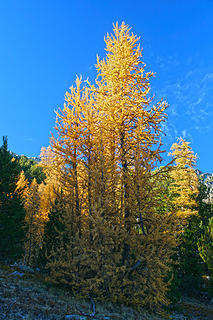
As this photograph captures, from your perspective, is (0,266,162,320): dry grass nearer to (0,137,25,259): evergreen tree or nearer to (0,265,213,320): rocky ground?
(0,265,213,320): rocky ground

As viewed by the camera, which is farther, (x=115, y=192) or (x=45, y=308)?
(x=115, y=192)

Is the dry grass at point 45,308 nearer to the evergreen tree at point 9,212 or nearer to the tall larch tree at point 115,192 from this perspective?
the tall larch tree at point 115,192

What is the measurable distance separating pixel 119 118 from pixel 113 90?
69.3 inches

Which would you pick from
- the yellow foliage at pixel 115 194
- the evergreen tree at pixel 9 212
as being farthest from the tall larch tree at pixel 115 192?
the evergreen tree at pixel 9 212

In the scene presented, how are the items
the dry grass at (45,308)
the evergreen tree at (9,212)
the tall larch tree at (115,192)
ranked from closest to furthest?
1. the dry grass at (45,308)
2. the tall larch tree at (115,192)
3. the evergreen tree at (9,212)

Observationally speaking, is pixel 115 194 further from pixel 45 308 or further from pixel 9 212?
pixel 9 212

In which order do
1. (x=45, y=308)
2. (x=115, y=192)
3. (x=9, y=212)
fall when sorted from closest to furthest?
1. (x=45, y=308)
2. (x=115, y=192)
3. (x=9, y=212)

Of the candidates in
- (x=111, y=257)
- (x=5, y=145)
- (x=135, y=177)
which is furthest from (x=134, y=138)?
(x=5, y=145)

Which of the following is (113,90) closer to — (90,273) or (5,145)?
(90,273)

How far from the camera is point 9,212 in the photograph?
1456cm

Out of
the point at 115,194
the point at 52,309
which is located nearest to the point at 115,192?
the point at 115,194

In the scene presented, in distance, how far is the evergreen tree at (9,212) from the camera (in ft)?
45.4

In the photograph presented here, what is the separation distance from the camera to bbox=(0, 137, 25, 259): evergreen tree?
13.8 meters

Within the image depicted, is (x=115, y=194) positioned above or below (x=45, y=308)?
above
